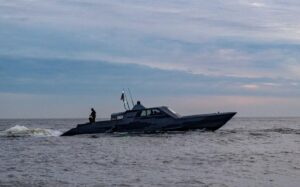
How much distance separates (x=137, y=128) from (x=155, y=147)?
1236 centimetres

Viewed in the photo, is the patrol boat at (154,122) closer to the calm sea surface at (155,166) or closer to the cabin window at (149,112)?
the cabin window at (149,112)

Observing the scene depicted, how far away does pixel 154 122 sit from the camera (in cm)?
4403

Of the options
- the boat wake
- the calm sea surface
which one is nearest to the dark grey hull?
the boat wake

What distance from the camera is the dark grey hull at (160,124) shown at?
43.9 m

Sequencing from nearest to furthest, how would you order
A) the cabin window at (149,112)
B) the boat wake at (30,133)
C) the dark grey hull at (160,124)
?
the dark grey hull at (160,124) → the cabin window at (149,112) → the boat wake at (30,133)

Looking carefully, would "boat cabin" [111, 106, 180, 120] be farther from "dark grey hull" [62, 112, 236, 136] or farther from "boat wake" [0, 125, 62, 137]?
"boat wake" [0, 125, 62, 137]

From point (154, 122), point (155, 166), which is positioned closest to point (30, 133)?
point (154, 122)

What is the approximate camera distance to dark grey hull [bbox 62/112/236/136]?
4391 cm

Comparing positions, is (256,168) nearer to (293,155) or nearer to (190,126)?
(293,155)

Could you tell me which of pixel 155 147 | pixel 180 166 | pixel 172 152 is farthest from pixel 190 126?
pixel 180 166

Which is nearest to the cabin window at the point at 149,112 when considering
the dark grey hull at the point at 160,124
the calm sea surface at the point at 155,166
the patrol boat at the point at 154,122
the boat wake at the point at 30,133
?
the patrol boat at the point at 154,122

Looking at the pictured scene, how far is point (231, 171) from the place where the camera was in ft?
66.3

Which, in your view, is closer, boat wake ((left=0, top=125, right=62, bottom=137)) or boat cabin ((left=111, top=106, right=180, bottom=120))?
boat cabin ((left=111, top=106, right=180, bottom=120))

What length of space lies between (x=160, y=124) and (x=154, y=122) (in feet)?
1.70
